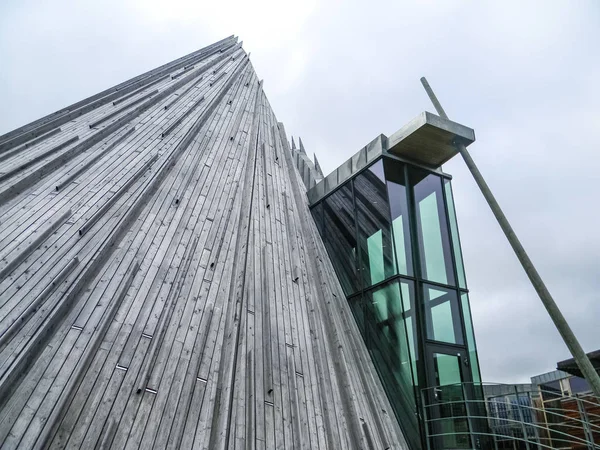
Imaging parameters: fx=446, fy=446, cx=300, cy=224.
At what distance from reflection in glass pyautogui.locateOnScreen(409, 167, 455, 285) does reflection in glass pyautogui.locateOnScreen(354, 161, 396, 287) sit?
0.51m

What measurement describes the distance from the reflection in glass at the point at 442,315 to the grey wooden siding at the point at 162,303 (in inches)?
40.7

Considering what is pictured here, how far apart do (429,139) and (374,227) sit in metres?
1.67

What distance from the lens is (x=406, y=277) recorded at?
6449 millimetres

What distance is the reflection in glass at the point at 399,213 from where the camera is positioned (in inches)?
262

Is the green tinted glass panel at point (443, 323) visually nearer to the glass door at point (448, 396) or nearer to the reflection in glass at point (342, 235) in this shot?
the glass door at point (448, 396)

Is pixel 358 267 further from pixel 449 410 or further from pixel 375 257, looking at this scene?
pixel 449 410

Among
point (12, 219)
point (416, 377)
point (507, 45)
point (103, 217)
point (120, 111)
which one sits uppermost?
point (507, 45)

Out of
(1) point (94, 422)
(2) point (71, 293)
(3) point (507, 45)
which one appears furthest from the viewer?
(3) point (507, 45)

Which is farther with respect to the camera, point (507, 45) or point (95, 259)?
point (507, 45)

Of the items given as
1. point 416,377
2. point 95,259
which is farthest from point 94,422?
point 416,377

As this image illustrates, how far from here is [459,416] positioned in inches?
217

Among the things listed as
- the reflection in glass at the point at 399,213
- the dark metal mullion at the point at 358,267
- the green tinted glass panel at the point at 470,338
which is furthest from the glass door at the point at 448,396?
the reflection in glass at the point at 399,213

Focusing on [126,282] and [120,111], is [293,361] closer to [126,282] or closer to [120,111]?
[126,282]

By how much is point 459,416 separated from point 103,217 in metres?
4.98
